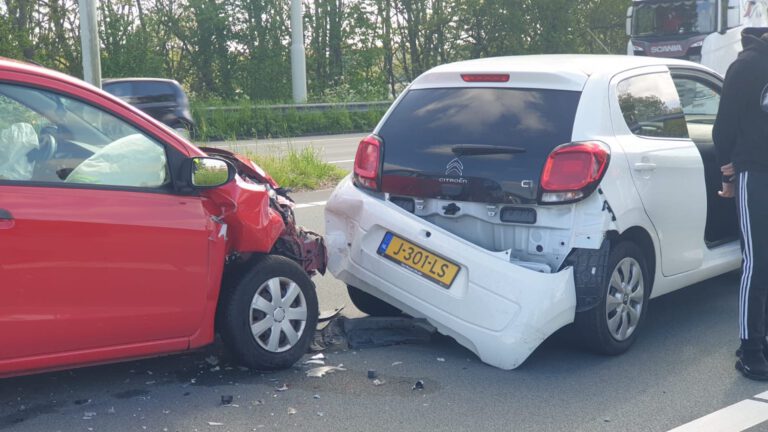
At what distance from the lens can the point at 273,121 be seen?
2408 cm

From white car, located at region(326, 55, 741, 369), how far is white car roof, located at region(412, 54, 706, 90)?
0.01 meters

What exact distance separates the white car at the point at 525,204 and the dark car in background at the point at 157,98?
10.5 meters

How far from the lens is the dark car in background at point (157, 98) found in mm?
15719

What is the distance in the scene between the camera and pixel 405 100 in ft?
19.3

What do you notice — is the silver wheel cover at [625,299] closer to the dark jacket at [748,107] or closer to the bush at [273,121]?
the dark jacket at [748,107]

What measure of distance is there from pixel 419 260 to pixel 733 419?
1.80 m

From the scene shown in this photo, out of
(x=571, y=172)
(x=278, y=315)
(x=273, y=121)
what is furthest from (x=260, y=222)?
(x=273, y=121)

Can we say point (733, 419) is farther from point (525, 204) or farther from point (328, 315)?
point (328, 315)

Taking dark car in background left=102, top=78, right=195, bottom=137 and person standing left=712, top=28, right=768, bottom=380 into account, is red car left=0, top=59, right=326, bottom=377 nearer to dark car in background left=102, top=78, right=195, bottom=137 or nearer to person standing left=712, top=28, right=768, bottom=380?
person standing left=712, top=28, right=768, bottom=380

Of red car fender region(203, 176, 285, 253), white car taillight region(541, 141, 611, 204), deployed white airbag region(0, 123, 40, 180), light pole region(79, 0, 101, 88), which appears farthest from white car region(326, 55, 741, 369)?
light pole region(79, 0, 101, 88)

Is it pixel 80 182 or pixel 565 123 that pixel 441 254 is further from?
pixel 80 182

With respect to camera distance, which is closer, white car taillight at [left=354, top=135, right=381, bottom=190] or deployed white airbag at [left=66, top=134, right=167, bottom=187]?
deployed white airbag at [left=66, top=134, right=167, bottom=187]

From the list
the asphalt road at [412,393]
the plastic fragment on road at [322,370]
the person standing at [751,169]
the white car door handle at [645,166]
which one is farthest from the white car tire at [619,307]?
the plastic fragment on road at [322,370]

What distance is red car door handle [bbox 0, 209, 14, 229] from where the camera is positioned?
4.06 m
